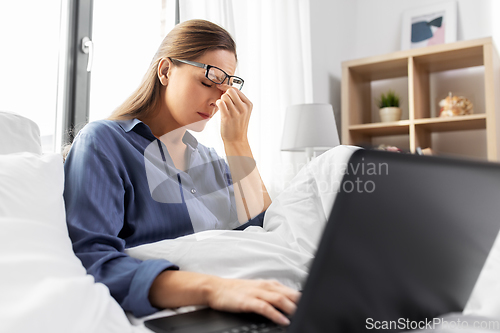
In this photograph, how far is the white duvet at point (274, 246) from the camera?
2.03 feet

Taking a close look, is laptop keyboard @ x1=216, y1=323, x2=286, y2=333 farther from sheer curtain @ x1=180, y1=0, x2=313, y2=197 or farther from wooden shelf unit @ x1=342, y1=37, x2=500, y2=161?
wooden shelf unit @ x1=342, y1=37, x2=500, y2=161

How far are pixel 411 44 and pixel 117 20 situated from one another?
6.58 ft

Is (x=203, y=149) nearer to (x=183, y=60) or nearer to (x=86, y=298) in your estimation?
(x=183, y=60)

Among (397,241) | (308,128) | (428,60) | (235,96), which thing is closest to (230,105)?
(235,96)

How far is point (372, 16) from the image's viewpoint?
9.86 feet

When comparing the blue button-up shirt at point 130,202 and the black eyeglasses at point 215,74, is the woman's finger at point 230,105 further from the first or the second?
the blue button-up shirt at point 130,202

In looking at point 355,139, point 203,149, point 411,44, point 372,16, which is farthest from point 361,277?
point 372,16

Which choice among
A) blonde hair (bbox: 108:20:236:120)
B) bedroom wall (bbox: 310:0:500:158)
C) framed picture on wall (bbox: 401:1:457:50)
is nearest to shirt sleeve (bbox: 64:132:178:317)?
blonde hair (bbox: 108:20:236:120)

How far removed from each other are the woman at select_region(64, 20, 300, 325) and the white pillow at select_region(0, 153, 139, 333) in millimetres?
49

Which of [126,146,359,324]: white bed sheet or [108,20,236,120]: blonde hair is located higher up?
[108,20,236,120]: blonde hair

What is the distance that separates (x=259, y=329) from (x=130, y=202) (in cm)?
44

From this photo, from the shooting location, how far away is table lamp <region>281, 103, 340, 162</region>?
2.04m

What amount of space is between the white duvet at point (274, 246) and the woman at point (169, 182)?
0.06 m

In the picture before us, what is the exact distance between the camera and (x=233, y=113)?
1.15 metres
